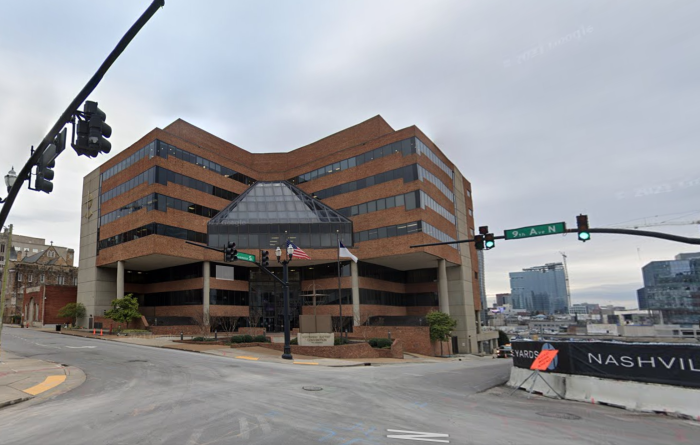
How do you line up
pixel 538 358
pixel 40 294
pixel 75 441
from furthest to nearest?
pixel 40 294 → pixel 538 358 → pixel 75 441

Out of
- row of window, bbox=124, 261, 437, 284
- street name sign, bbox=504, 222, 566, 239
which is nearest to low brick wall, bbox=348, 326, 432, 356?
row of window, bbox=124, 261, 437, 284

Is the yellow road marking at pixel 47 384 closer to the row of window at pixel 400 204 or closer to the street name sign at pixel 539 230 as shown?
the street name sign at pixel 539 230

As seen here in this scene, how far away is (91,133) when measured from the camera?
773 cm

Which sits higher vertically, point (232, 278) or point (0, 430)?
point (232, 278)

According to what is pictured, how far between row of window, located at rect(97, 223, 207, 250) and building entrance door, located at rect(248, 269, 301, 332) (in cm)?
925

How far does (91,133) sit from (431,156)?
49.3 meters

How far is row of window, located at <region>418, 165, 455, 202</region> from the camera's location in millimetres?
49934

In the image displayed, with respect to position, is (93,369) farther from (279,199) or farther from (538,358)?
(279,199)

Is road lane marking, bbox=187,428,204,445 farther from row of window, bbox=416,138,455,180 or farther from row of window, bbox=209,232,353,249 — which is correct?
row of window, bbox=416,138,455,180

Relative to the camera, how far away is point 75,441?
8219 millimetres

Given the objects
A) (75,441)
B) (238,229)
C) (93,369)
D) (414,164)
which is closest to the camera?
(75,441)

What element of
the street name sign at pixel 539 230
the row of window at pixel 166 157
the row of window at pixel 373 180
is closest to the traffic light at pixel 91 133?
the street name sign at pixel 539 230

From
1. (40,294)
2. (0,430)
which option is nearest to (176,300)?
(40,294)

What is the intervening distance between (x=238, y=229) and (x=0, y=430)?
44.5 meters
